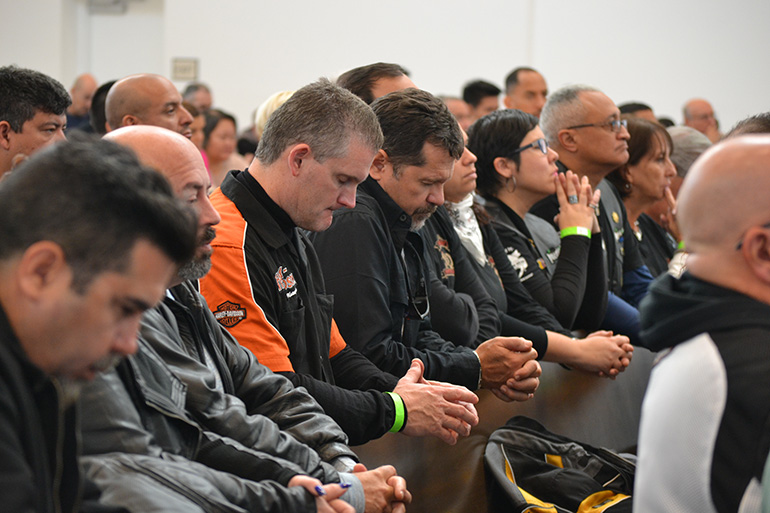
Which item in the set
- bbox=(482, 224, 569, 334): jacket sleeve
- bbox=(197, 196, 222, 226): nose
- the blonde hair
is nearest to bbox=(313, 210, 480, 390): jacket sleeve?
bbox=(197, 196, 222, 226): nose

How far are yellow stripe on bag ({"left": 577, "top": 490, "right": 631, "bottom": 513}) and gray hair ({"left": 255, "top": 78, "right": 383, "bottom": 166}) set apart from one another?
114cm

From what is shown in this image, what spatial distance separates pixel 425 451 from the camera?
2.31 metres

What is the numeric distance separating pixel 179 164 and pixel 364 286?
2.55 ft

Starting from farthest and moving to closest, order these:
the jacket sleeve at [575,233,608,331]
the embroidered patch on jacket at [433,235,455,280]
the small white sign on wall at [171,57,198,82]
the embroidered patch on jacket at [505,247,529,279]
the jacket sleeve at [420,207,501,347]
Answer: the small white sign on wall at [171,57,198,82], the jacket sleeve at [575,233,608,331], the embroidered patch on jacket at [505,247,529,279], the embroidered patch on jacket at [433,235,455,280], the jacket sleeve at [420,207,501,347]

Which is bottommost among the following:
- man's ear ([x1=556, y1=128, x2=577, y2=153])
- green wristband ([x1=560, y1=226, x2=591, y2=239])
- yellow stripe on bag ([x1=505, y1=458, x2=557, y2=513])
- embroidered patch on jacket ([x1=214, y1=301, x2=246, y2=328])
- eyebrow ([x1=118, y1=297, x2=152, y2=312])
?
yellow stripe on bag ([x1=505, y1=458, x2=557, y2=513])

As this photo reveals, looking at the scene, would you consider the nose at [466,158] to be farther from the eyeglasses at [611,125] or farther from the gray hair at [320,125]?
the eyeglasses at [611,125]

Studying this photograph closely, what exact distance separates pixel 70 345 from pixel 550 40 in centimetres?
895

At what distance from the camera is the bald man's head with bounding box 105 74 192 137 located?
402 centimetres

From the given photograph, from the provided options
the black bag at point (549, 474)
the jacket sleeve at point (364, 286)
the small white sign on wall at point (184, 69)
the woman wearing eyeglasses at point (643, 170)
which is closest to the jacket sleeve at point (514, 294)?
the black bag at point (549, 474)

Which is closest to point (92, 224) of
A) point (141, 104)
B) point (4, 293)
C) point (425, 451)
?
point (4, 293)

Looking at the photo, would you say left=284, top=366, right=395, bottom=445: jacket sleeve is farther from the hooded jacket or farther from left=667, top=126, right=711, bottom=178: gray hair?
left=667, top=126, right=711, bottom=178: gray hair

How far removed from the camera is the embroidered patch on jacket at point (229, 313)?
203 centimetres

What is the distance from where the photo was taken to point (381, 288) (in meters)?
2.40

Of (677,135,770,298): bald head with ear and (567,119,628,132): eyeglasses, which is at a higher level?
(677,135,770,298): bald head with ear
